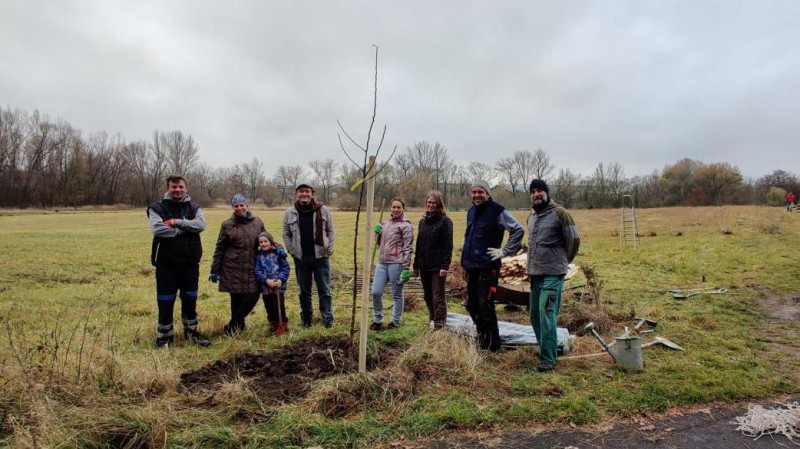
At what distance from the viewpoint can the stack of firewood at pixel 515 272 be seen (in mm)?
7387

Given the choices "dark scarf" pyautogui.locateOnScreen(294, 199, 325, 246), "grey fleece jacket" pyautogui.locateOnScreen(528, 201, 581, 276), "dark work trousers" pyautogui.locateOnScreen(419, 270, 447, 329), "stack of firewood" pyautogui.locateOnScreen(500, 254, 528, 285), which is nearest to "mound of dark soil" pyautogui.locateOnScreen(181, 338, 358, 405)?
"dark work trousers" pyautogui.locateOnScreen(419, 270, 447, 329)

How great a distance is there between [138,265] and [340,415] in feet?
40.4

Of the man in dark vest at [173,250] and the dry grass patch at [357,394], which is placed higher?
the man in dark vest at [173,250]

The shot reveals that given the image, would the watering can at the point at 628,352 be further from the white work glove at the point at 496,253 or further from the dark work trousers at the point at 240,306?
the dark work trousers at the point at 240,306

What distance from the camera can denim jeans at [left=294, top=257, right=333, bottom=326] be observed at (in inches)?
242

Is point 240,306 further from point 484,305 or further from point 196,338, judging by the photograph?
point 484,305

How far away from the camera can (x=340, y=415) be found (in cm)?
357

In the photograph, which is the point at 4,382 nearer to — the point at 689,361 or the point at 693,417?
the point at 693,417

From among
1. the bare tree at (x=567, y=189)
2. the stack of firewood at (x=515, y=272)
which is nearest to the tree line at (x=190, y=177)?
the bare tree at (x=567, y=189)

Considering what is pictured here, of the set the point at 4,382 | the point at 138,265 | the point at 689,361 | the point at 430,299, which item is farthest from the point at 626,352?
the point at 138,265

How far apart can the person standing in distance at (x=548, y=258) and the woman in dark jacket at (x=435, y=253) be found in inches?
51.7

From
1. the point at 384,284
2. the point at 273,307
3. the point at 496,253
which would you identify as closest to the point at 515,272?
the point at 384,284

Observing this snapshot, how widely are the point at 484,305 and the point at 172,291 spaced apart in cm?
358

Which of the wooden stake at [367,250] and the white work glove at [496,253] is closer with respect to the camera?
the wooden stake at [367,250]
